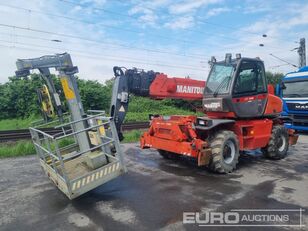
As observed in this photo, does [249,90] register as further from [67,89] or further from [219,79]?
[67,89]

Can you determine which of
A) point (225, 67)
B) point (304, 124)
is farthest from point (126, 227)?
point (304, 124)

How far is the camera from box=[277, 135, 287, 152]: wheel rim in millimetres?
9253

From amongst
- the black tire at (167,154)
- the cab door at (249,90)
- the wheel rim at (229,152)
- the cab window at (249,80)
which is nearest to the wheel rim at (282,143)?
the cab door at (249,90)

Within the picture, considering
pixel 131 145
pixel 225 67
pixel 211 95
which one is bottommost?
pixel 131 145

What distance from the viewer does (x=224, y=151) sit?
7.45 meters

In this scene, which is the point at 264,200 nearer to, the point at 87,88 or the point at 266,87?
the point at 266,87

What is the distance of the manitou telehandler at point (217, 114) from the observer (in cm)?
705

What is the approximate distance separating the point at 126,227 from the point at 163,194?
160 centimetres

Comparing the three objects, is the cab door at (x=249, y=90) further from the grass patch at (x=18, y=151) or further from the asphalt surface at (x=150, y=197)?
the grass patch at (x=18, y=151)

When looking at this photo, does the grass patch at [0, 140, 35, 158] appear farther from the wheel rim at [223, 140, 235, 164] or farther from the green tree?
the green tree

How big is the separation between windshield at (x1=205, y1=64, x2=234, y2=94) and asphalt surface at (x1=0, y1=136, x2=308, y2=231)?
209 cm

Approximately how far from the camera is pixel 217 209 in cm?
522

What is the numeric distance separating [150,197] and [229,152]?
2735mm

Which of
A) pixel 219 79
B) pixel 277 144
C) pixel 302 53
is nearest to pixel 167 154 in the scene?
pixel 219 79
